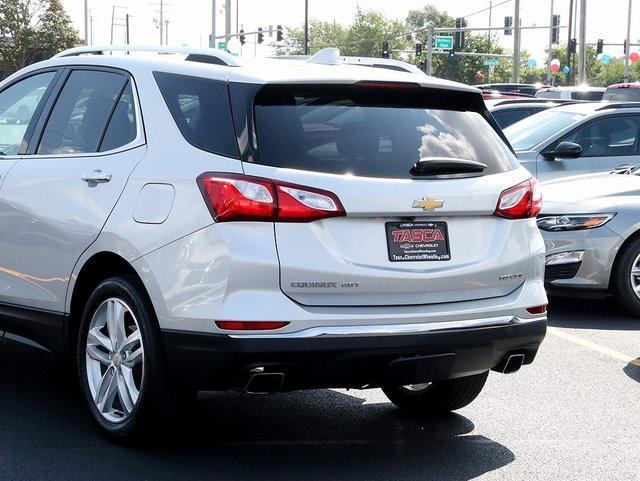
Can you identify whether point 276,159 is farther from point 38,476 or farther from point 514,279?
point 38,476

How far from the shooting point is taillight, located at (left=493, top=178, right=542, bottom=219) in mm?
5398

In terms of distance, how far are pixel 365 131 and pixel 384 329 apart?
0.88m

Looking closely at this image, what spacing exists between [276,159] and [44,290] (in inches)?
65.6

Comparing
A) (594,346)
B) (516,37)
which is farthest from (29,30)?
(594,346)

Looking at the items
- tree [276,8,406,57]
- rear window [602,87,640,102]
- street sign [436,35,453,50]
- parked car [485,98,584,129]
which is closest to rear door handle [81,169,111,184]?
parked car [485,98,584,129]

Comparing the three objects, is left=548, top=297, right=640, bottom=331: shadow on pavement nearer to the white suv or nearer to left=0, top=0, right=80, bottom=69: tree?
the white suv

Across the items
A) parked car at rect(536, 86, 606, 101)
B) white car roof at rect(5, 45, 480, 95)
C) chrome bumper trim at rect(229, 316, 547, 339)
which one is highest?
white car roof at rect(5, 45, 480, 95)

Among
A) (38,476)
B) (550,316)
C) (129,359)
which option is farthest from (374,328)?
(550,316)

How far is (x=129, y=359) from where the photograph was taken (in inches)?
211

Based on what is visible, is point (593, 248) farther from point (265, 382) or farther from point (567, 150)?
point (265, 382)

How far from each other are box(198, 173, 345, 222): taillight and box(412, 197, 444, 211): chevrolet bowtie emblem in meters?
0.37

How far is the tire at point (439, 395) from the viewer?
6.04m

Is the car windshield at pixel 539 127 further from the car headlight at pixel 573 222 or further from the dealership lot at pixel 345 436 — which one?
the dealership lot at pixel 345 436

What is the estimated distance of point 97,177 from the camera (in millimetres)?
5539
